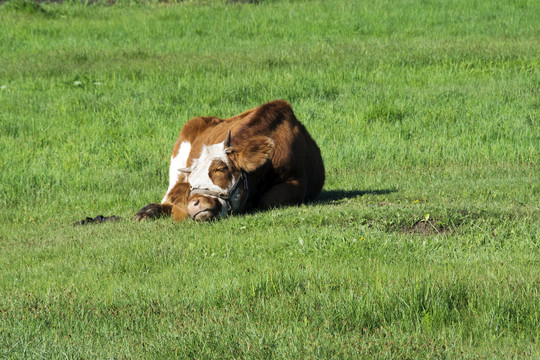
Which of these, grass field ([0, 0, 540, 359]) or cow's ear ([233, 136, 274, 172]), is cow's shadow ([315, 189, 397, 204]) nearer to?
grass field ([0, 0, 540, 359])

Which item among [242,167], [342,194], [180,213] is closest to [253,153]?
[242,167]

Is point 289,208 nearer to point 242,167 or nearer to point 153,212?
point 242,167

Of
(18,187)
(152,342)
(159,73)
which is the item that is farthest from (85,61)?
(152,342)

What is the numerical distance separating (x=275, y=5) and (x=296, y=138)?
18700mm

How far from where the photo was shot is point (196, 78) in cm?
1755

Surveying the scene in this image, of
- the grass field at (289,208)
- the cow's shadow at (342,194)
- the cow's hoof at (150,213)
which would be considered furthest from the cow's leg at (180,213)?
the cow's shadow at (342,194)

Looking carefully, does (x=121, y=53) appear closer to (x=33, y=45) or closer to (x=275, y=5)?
(x=33, y=45)

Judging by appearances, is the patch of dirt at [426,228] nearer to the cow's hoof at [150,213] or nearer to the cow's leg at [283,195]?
the cow's leg at [283,195]

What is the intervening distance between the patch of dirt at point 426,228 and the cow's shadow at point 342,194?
2092 mm

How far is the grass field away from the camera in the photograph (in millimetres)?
4449

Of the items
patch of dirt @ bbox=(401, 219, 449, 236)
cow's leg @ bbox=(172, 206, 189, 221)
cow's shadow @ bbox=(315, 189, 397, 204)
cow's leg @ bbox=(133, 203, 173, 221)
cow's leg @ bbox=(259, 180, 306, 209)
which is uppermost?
patch of dirt @ bbox=(401, 219, 449, 236)

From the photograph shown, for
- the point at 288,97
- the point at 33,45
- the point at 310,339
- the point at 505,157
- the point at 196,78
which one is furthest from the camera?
the point at 33,45

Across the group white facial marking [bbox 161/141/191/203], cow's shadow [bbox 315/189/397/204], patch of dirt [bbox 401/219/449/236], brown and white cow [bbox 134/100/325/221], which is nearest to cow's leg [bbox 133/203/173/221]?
brown and white cow [bbox 134/100/325/221]

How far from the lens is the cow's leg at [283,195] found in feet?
27.1
